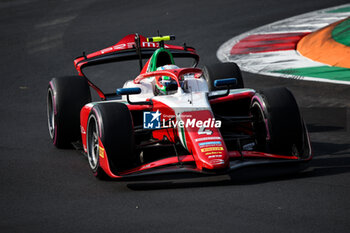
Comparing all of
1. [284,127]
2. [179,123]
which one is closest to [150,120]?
[179,123]

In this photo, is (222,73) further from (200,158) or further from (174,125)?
(200,158)

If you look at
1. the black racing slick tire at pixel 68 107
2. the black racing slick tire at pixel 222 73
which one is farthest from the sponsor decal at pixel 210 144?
the black racing slick tire at pixel 222 73

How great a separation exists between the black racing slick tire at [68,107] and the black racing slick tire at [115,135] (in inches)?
58.3

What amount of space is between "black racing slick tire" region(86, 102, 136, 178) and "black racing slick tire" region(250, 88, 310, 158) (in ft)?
5.11

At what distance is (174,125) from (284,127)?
1239mm

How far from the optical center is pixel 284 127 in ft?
24.0

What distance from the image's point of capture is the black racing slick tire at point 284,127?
7.31m

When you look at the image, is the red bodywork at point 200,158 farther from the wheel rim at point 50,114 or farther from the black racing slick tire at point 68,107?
the wheel rim at point 50,114

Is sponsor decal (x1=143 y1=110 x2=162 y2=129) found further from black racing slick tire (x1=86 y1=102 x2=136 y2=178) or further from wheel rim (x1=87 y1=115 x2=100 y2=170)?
wheel rim (x1=87 y1=115 x2=100 y2=170)

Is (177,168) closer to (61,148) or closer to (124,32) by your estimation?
(61,148)

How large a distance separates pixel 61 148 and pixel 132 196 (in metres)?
2.59

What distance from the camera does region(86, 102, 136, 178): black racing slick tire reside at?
7051 mm

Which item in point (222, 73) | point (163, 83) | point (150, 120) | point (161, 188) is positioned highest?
point (163, 83)

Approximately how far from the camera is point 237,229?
5.55m
